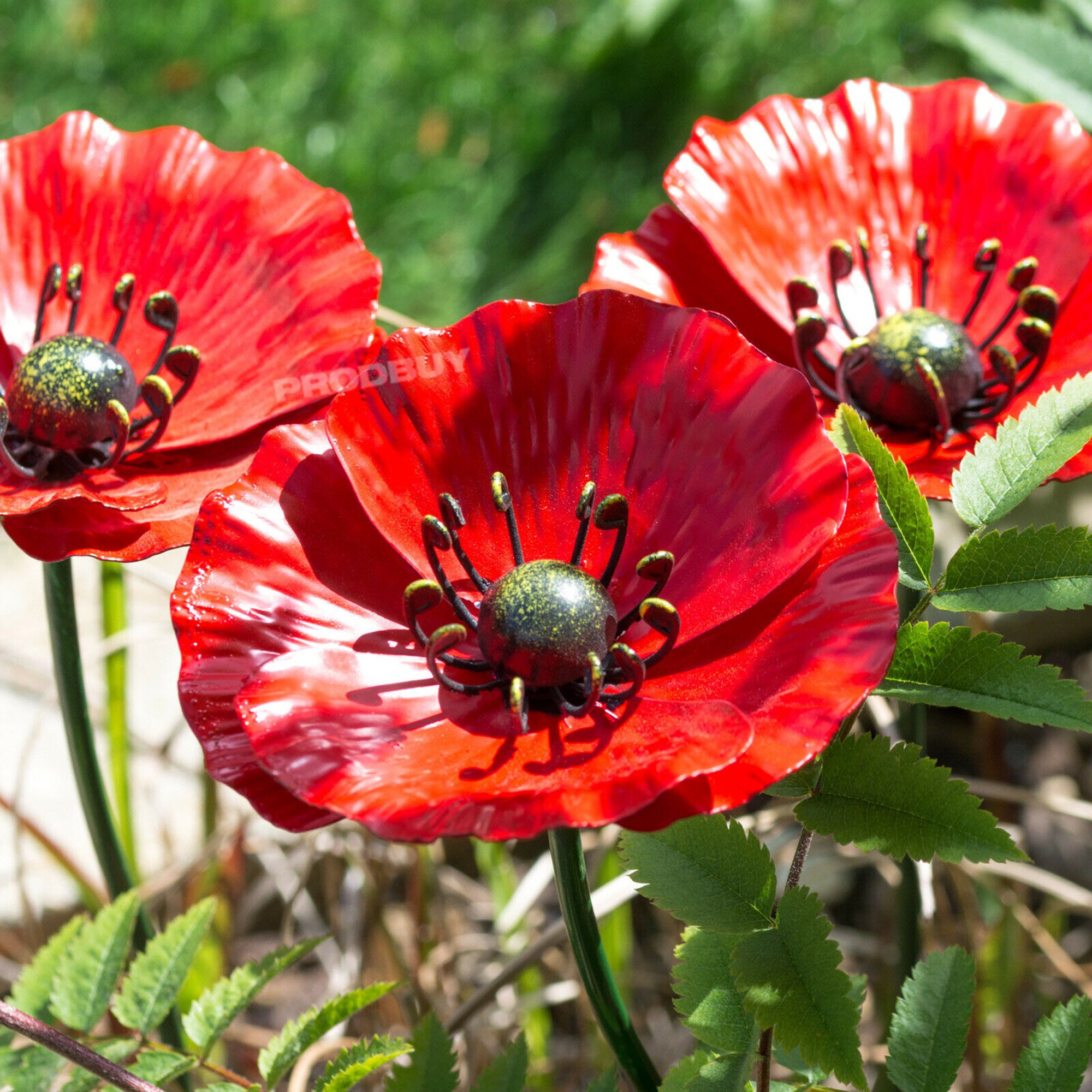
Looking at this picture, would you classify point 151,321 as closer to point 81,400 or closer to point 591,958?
point 81,400

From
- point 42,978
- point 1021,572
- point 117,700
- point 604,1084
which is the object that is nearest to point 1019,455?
point 1021,572

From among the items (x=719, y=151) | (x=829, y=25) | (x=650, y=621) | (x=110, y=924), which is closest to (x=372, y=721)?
(x=650, y=621)

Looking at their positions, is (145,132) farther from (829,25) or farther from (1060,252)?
(829,25)

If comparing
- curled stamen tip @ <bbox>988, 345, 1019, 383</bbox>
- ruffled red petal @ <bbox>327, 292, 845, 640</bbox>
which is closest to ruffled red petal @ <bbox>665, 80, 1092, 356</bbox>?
curled stamen tip @ <bbox>988, 345, 1019, 383</bbox>

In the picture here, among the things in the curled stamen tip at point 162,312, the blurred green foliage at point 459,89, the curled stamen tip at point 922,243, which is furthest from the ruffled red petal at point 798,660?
the blurred green foliage at point 459,89

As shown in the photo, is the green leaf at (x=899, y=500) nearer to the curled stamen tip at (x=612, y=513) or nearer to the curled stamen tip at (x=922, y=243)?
the curled stamen tip at (x=612, y=513)

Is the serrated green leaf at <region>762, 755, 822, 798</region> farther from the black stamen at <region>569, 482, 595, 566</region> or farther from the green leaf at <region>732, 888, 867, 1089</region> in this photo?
the black stamen at <region>569, 482, 595, 566</region>
